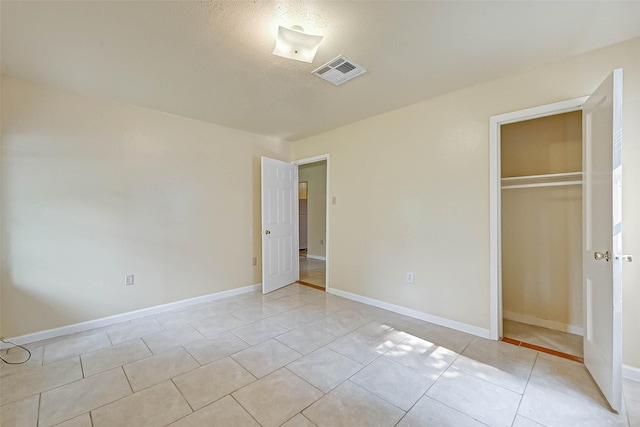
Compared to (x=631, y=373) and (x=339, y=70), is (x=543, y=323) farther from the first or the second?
(x=339, y=70)

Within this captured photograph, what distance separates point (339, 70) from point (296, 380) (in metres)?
2.51

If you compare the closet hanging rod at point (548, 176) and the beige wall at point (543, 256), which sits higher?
the closet hanging rod at point (548, 176)

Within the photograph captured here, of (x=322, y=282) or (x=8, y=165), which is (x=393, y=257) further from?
(x=8, y=165)

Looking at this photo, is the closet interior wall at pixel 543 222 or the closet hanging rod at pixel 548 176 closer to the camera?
the closet hanging rod at pixel 548 176

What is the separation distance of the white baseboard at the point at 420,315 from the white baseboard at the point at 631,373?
2.85ft

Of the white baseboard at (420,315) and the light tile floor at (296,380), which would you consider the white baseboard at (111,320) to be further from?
the white baseboard at (420,315)

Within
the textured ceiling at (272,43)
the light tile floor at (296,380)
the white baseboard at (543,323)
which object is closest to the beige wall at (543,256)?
the white baseboard at (543,323)

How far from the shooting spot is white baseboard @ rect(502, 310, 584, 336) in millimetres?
2634

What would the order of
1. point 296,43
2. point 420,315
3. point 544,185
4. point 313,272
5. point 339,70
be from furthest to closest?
point 313,272
point 420,315
point 544,185
point 339,70
point 296,43

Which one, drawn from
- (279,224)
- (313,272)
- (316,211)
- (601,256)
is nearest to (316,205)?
(316,211)

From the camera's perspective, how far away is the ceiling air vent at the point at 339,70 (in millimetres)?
2178

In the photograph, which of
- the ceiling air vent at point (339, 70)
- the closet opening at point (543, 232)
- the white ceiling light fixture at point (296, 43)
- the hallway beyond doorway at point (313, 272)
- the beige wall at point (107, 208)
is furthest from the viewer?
the hallway beyond doorway at point (313, 272)

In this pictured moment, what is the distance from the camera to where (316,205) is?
7.27 metres

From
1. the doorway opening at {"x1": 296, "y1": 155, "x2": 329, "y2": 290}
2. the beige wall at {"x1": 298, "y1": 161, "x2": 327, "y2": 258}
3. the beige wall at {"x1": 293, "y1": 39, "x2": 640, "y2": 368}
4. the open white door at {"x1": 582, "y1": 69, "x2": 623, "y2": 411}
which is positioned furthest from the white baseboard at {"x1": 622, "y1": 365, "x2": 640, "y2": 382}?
the beige wall at {"x1": 298, "y1": 161, "x2": 327, "y2": 258}
